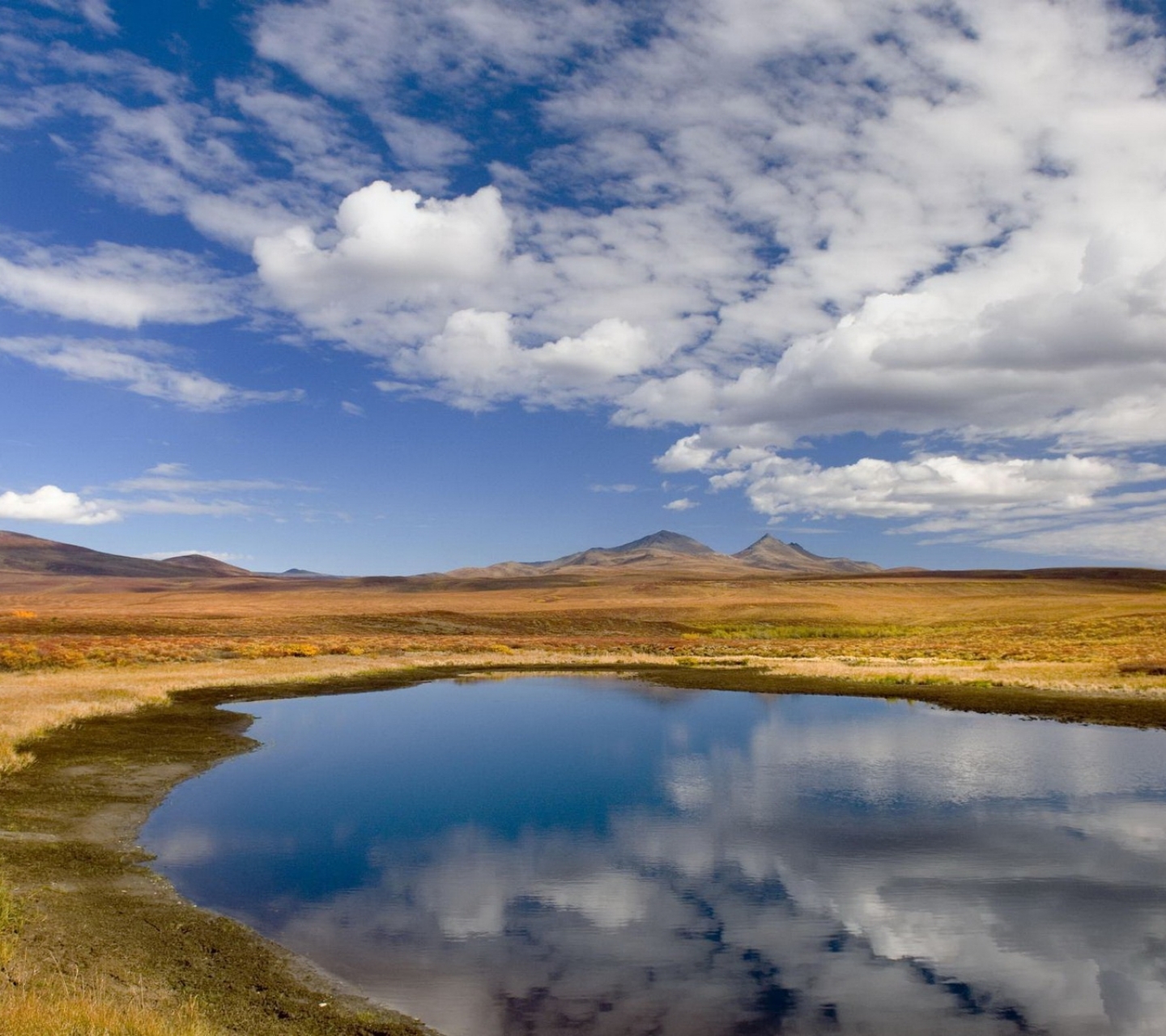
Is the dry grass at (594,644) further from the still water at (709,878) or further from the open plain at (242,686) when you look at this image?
the still water at (709,878)

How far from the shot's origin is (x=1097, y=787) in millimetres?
24516

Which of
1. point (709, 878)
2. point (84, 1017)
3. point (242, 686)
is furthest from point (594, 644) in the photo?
point (84, 1017)

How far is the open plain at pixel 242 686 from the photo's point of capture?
421 inches

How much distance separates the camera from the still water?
38.2ft

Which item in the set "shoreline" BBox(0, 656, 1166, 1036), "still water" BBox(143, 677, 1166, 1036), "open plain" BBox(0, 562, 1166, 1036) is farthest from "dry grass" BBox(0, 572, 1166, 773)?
A: "still water" BBox(143, 677, 1166, 1036)

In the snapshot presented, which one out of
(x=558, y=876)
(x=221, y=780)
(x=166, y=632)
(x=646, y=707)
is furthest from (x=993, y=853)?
(x=166, y=632)

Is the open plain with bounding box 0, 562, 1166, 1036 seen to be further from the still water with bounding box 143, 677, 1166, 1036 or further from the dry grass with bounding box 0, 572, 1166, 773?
the still water with bounding box 143, 677, 1166, 1036

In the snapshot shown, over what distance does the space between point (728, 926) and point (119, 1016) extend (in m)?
9.29

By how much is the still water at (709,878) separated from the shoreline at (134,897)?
0.76 metres

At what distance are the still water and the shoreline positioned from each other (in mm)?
758

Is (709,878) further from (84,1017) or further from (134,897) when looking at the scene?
(84,1017)

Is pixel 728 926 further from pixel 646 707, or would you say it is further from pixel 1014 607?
pixel 1014 607

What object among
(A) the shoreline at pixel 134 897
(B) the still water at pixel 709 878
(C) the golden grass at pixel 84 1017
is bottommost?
(B) the still water at pixel 709 878

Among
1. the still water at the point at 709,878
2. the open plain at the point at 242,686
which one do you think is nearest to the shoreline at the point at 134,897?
the open plain at the point at 242,686
